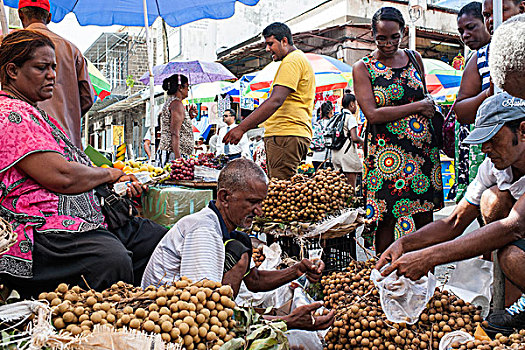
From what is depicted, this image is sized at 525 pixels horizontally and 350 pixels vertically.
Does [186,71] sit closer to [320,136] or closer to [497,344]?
[320,136]

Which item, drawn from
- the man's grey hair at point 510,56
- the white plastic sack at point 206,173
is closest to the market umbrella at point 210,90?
the white plastic sack at point 206,173

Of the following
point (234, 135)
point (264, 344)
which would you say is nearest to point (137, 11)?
point (234, 135)

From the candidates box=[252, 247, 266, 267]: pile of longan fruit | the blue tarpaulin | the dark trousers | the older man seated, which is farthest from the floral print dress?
the blue tarpaulin

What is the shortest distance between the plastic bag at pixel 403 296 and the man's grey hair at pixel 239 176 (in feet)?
2.50

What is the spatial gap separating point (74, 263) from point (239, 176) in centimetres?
84

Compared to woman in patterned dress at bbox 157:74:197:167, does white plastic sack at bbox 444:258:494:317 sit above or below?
below

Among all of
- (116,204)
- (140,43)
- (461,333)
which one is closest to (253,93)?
(116,204)

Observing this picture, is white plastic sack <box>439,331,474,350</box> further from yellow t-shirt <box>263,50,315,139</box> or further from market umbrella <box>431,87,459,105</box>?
market umbrella <box>431,87,459,105</box>

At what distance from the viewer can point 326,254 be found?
361 centimetres

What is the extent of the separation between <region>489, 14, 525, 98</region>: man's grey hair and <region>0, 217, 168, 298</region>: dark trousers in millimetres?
1755

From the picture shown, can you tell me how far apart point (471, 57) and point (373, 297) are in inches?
75.8

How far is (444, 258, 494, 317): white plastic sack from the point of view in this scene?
8.50 feet

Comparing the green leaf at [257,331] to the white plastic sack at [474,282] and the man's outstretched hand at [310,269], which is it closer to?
the man's outstretched hand at [310,269]

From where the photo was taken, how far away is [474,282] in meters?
2.70
